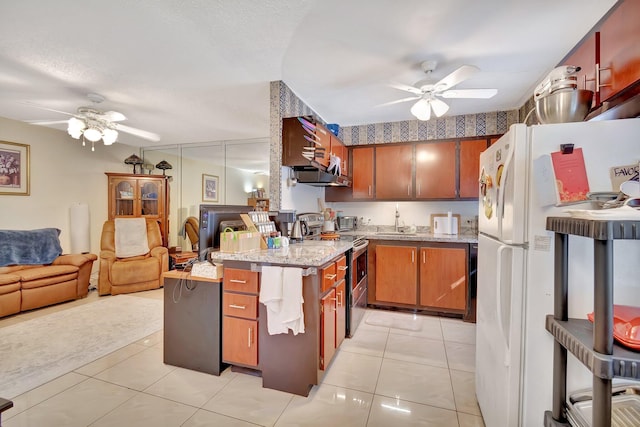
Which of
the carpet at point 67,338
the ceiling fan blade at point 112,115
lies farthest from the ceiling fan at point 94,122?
the carpet at point 67,338

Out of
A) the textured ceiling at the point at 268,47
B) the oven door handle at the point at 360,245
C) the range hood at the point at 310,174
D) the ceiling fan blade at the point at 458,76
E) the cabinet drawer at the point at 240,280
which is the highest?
the textured ceiling at the point at 268,47

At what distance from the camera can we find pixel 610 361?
83 cm

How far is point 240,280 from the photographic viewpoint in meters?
1.99

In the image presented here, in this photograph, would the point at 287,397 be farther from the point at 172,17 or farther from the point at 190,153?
the point at 190,153

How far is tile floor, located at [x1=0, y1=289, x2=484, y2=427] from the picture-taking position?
1.64 metres

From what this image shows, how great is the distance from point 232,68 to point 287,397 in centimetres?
273

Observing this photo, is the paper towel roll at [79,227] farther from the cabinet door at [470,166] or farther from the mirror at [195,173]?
the cabinet door at [470,166]

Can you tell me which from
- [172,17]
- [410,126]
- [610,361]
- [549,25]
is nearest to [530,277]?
[610,361]

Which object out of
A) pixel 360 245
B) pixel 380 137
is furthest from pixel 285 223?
pixel 380 137

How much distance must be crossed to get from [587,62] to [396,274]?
99.9 inches

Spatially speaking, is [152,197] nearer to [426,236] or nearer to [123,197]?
[123,197]

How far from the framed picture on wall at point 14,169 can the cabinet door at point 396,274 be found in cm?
507

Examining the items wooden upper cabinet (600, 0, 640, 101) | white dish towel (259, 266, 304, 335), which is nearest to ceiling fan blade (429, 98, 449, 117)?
wooden upper cabinet (600, 0, 640, 101)

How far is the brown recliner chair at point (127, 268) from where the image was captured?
3893 millimetres
